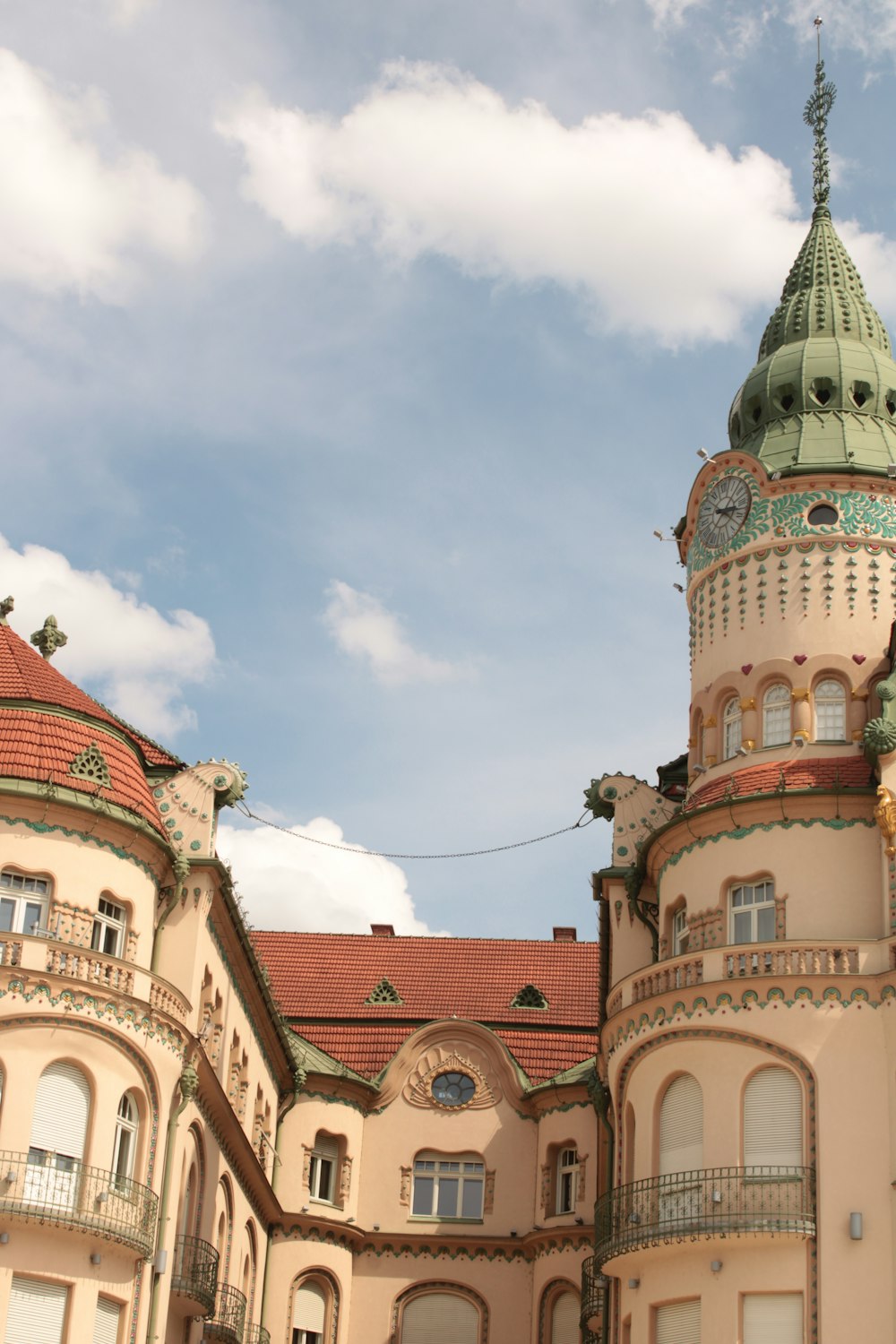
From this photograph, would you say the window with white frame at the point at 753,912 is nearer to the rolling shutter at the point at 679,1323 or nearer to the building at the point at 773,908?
the building at the point at 773,908

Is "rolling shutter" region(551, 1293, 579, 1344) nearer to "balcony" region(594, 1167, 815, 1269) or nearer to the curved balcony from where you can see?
"balcony" region(594, 1167, 815, 1269)

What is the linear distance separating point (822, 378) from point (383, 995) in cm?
2149

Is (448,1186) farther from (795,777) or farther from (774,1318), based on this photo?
(774,1318)

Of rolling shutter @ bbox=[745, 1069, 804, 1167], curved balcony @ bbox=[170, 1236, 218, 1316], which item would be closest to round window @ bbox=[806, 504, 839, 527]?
rolling shutter @ bbox=[745, 1069, 804, 1167]

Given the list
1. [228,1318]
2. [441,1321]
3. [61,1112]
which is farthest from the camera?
[441,1321]

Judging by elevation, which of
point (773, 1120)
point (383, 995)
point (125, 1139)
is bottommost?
point (125, 1139)

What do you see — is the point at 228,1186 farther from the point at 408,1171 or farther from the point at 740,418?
the point at 740,418

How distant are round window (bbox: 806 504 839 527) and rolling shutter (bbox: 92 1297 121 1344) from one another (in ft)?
72.4

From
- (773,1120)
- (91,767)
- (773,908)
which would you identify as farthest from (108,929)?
(773,908)

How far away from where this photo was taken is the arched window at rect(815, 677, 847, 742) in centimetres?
4034

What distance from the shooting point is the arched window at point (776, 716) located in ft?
134

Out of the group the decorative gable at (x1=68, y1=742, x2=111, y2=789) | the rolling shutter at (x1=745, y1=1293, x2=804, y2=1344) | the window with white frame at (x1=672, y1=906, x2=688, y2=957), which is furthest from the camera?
the window with white frame at (x1=672, y1=906, x2=688, y2=957)

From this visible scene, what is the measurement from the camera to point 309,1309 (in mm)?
47469

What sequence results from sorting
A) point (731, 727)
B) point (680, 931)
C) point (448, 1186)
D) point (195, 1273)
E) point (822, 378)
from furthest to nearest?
1. point (448, 1186)
2. point (822, 378)
3. point (731, 727)
4. point (680, 931)
5. point (195, 1273)
